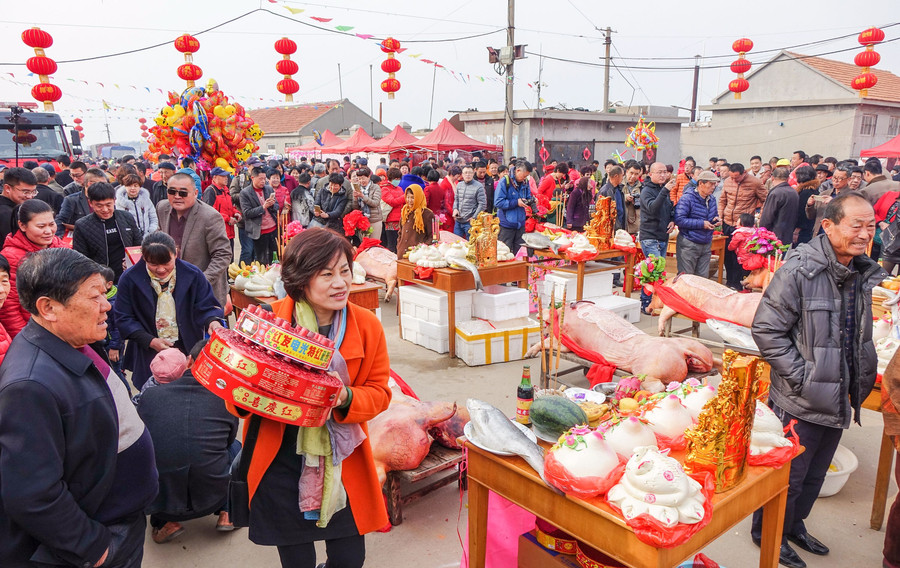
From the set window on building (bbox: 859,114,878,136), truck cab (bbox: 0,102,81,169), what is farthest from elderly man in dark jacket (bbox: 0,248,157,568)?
window on building (bbox: 859,114,878,136)

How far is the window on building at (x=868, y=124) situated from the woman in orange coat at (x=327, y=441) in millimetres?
21844

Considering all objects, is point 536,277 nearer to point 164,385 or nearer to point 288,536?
point 164,385

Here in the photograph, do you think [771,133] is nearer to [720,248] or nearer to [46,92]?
[720,248]

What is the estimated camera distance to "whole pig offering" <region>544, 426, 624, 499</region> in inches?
72.1

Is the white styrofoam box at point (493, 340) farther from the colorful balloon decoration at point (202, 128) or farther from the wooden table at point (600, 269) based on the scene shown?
the colorful balloon decoration at point (202, 128)

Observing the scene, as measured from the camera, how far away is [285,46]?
10.4m

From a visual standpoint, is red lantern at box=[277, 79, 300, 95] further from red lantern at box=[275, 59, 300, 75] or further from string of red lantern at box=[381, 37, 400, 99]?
string of red lantern at box=[381, 37, 400, 99]

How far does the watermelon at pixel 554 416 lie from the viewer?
231 centimetres

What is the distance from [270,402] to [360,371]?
1.30ft

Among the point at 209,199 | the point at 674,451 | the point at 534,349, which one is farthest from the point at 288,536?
the point at 209,199

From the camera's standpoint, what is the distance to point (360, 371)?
1924mm

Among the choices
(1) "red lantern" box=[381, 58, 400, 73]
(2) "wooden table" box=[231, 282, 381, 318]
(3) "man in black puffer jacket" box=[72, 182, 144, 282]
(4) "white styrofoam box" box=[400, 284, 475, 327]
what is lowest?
(4) "white styrofoam box" box=[400, 284, 475, 327]

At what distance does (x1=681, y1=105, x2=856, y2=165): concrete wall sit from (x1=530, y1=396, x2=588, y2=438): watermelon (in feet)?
67.3

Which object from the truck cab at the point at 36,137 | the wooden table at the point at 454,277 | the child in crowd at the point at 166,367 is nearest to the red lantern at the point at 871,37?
the wooden table at the point at 454,277
